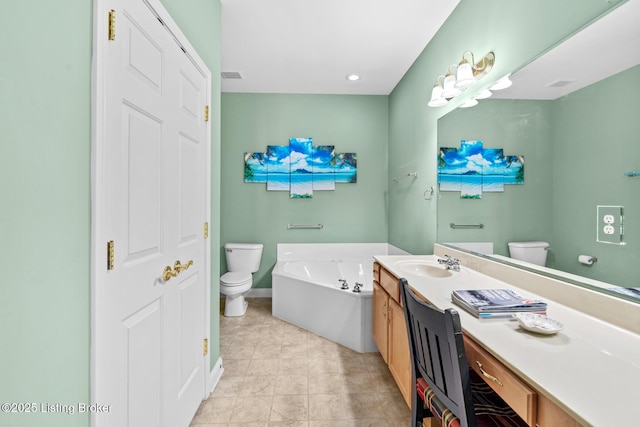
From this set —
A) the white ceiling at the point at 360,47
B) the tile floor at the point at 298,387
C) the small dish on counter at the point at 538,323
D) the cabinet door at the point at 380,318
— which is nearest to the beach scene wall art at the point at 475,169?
the white ceiling at the point at 360,47

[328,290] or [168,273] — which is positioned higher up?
[168,273]

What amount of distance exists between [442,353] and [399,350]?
0.85 metres

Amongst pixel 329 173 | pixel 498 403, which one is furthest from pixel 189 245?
pixel 329 173

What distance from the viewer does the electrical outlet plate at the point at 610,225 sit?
105 centimetres

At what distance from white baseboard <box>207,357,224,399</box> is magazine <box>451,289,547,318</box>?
5.30 ft

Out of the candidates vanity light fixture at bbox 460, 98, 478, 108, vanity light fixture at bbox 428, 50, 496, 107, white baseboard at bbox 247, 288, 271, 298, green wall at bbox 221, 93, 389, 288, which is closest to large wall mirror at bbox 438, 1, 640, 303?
vanity light fixture at bbox 460, 98, 478, 108

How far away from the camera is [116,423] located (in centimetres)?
97

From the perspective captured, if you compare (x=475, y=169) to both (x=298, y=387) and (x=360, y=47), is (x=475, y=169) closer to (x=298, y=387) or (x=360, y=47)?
(x=360, y=47)

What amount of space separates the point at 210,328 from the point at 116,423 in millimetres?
934

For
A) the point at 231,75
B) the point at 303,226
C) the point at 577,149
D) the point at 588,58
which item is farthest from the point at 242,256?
the point at 588,58

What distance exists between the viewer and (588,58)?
118 centimetres

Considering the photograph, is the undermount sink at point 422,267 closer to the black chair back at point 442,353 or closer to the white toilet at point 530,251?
the white toilet at point 530,251

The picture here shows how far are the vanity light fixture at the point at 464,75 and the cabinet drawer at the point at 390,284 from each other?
1.35 m

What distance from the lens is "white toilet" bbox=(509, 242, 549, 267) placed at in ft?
4.61
